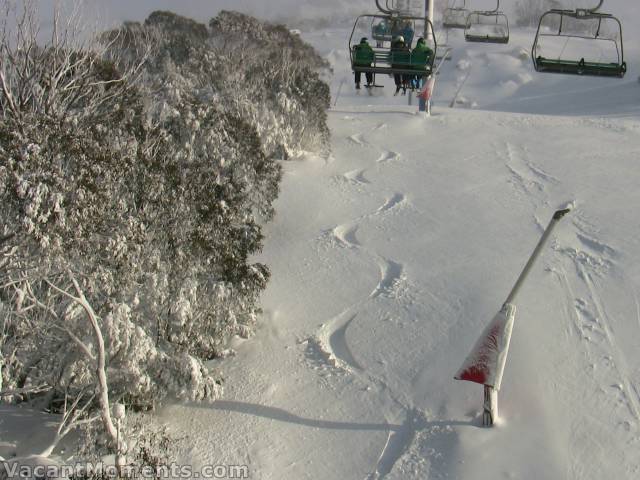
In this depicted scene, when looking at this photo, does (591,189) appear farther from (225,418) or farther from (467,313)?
(225,418)

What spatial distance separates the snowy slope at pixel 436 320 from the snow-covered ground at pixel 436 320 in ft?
0.12

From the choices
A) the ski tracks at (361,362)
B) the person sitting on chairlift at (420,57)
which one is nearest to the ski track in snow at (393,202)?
the ski tracks at (361,362)

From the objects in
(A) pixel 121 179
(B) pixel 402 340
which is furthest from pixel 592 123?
(A) pixel 121 179

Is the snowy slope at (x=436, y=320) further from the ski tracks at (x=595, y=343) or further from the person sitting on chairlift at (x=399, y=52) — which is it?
the person sitting on chairlift at (x=399, y=52)

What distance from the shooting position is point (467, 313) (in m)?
16.5

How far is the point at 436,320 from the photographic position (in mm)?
16281

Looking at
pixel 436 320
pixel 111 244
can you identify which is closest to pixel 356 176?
pixel 436 320

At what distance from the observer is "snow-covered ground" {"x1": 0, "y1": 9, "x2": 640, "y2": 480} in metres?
12.6

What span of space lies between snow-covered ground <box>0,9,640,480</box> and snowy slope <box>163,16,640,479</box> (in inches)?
1.5

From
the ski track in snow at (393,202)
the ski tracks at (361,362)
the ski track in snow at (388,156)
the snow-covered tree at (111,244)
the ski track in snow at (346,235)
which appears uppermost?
the snow-covered tree at (111,244)

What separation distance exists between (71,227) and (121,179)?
1.78m

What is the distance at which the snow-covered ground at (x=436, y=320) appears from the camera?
12.6m

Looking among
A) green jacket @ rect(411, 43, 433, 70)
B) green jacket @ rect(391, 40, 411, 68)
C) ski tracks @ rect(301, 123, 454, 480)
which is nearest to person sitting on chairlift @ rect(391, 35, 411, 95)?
green jacket @ rect(391, 40, 411, 68)

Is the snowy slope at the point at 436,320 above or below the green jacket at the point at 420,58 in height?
below
